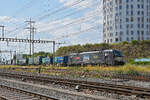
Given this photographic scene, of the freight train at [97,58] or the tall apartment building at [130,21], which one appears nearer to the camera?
the freight train at [97,58]

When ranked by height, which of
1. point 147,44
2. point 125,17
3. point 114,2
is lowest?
point 147,44

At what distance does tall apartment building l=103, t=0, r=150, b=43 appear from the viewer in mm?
87250

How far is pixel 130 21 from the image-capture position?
288 feet

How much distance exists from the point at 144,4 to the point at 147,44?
949 inches

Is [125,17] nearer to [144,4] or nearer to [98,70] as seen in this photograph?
[144,4]

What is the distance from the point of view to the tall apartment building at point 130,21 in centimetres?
8725

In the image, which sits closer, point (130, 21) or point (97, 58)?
point (97, 58)

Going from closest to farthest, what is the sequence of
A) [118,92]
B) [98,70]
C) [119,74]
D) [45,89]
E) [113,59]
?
[118,92] < [45,89] < [119,74] < [98,70] < [113,59]

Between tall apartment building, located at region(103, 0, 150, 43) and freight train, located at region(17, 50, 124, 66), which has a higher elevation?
tall apartment building, located at region(103, 0, 150, 43)

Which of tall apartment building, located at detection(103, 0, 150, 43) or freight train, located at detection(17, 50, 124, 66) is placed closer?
freight train, located at detection(17, 50, 124, 66)

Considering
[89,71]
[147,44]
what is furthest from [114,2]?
[89,71]

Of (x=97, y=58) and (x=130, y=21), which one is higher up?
(x=130, y=21)

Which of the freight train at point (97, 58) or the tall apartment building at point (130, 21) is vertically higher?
the tall apartment building at point (130, 21)

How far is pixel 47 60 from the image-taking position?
230ft
